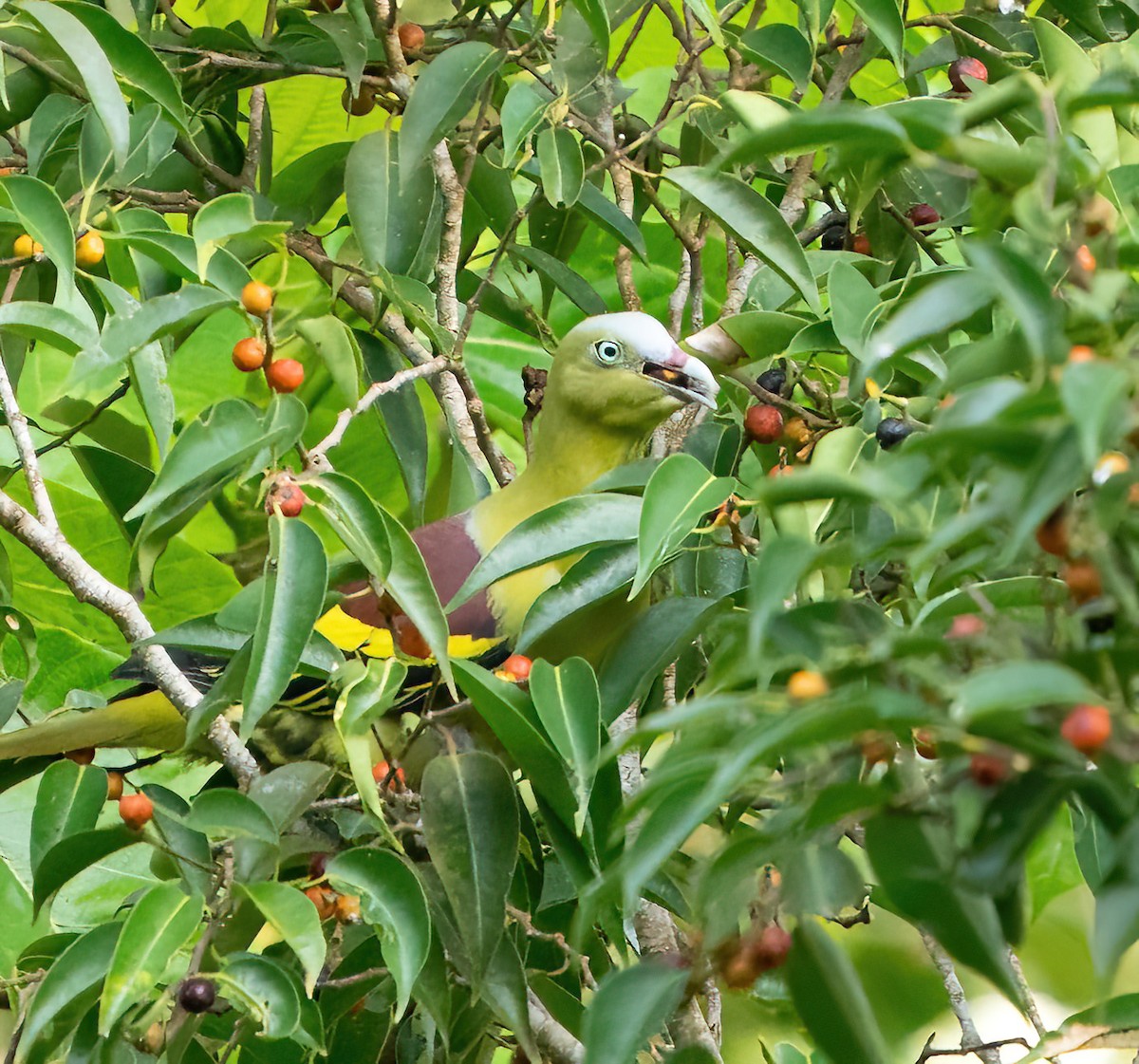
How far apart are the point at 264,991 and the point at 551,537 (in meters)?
0.38

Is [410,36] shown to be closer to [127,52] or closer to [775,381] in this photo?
[127,52]

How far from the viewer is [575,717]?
100cm

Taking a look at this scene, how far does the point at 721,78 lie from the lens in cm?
179

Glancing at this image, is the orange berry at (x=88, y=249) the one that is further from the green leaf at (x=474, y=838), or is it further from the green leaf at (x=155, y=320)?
the green leaf at (x=474, y=838)

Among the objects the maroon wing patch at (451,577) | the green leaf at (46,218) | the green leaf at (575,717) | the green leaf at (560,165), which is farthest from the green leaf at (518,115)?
the maroon wing patch at (451,577)

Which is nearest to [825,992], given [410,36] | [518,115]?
[518,115]

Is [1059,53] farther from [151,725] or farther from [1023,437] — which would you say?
[151,725]

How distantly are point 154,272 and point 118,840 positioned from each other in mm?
575

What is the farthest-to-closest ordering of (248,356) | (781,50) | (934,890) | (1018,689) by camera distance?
(781,50)
(248,356)
(934,890)
(1018,689)

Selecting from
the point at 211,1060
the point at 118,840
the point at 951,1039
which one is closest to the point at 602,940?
the point at 211,1060

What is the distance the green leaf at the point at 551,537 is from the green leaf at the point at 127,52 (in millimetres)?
484

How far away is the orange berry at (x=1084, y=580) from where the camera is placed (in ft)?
1.84

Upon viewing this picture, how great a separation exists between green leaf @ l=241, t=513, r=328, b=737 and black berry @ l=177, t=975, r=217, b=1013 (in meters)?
0.19

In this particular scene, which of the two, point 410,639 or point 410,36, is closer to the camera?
point 410,639
